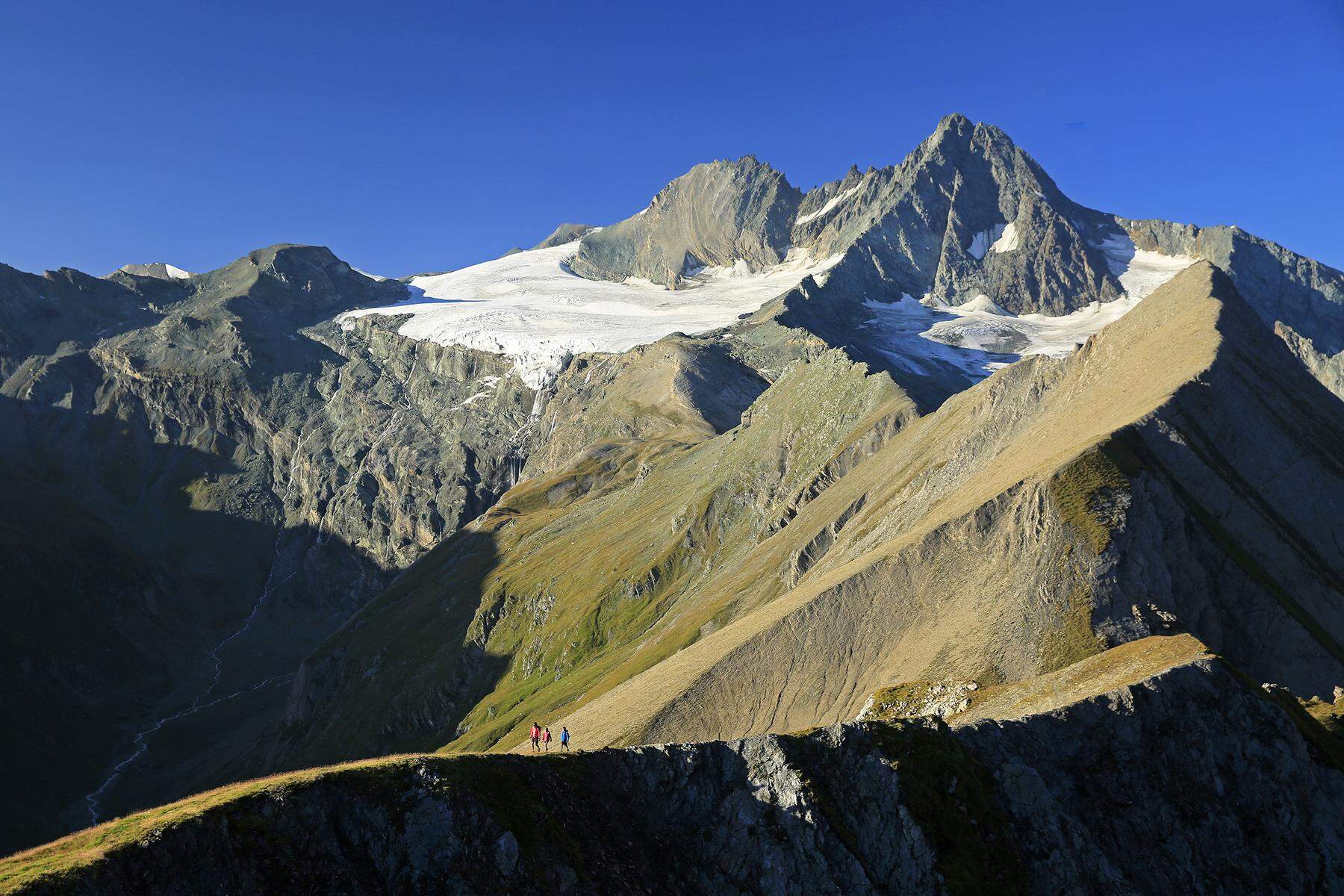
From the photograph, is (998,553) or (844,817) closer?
(844,817)

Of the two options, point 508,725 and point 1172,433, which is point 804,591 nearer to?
point 1172,433

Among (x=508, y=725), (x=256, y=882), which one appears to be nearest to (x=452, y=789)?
(x=256, y=882)

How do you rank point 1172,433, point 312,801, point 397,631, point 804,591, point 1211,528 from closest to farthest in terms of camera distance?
point 312,801 < point 1211,528 < point 1172,433 < point 804,591 < point 397,631

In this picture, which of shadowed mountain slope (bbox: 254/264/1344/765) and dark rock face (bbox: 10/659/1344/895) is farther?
shadowed mountain slope (bbox: 254/264/1344/765)

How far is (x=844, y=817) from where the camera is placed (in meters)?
34.6

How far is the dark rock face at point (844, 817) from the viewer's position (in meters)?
27.8

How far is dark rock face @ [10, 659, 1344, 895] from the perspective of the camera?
91.1 feet

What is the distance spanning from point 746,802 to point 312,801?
15.1 m

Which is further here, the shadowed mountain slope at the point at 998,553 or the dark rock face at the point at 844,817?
the shadowed mountain slope at the point at 998,553

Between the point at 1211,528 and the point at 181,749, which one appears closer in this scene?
the point at 1211,528

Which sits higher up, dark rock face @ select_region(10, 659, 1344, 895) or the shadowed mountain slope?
the shadowed mountain slope

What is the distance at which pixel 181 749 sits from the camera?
188250 millimetres

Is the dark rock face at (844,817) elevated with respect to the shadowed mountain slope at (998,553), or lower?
lower

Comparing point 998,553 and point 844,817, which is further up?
point 998,553
